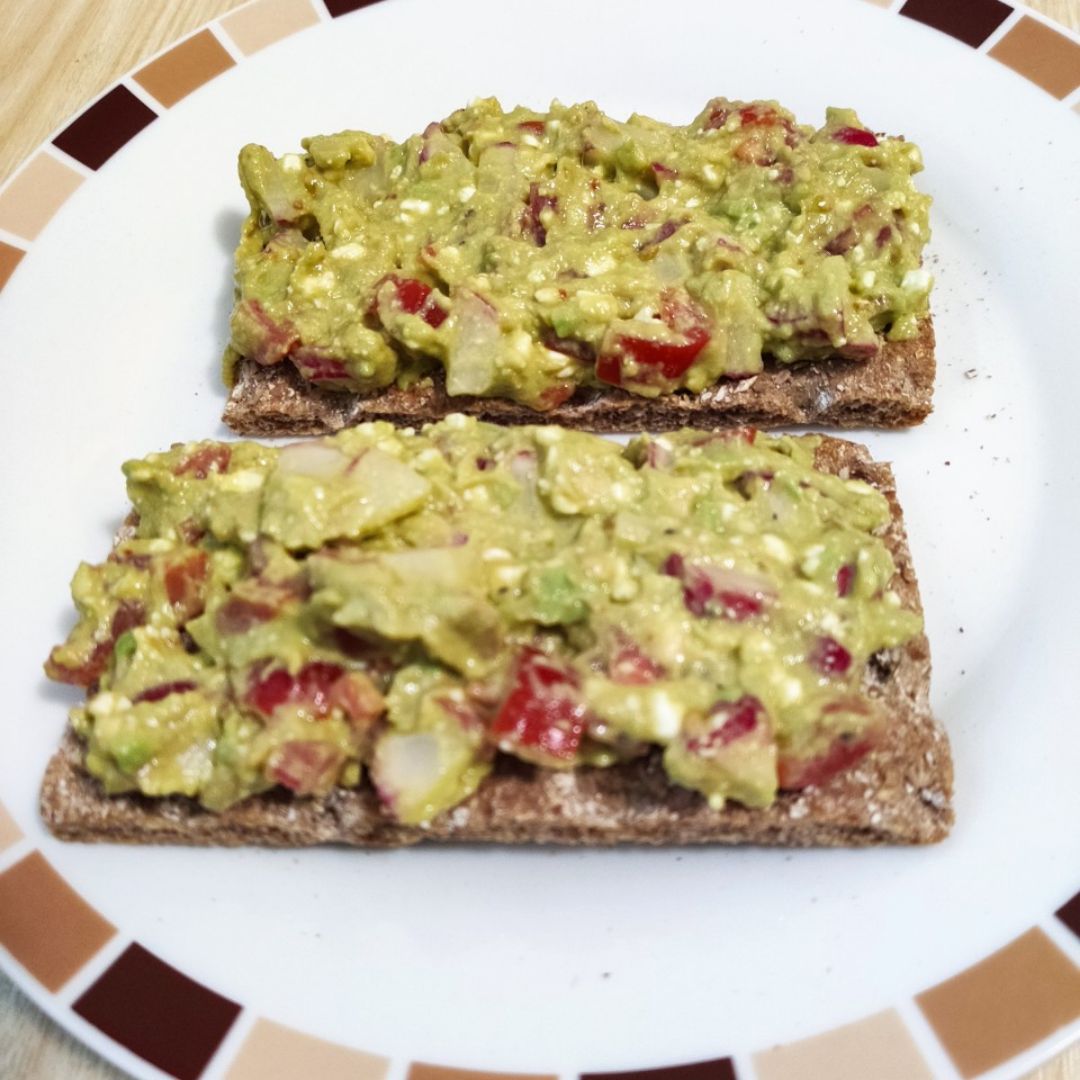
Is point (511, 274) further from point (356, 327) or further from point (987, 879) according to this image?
point (987, 879)

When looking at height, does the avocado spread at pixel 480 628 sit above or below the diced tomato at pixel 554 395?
below

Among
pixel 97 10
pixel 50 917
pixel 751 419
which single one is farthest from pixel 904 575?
pixel 97 10

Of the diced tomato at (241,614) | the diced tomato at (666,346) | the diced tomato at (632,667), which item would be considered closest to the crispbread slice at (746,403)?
the diced tomato at (666,346)

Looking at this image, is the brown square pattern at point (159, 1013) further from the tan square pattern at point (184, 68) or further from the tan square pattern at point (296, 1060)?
the tan square pattern at point (184, 68)

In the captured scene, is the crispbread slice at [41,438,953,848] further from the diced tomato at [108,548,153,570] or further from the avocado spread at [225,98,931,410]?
the avocado spread at [225,98,931,410]

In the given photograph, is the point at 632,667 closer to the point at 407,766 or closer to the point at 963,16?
the point at 407,766
